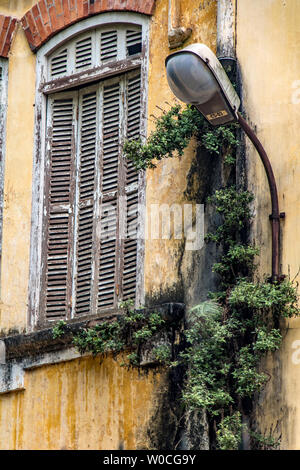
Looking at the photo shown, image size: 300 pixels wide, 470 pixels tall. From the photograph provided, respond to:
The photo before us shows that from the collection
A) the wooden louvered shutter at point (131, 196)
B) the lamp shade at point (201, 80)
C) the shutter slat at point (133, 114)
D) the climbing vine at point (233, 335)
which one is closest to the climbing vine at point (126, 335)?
the climbing vine at point (233, 335)

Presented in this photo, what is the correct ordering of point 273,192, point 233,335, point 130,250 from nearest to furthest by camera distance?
point 233,335 < point 273,192 < point 130,250

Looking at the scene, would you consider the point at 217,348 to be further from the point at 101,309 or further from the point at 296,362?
the point at 101,309

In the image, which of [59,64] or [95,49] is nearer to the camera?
[95,49]

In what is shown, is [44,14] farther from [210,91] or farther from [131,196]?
[210,91]

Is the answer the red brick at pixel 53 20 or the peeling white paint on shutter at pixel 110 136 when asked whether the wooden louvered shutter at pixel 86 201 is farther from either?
the red brick at pixel 53 20

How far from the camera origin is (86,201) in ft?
35.6

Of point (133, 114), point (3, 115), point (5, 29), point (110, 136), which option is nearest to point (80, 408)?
point (110, 136)

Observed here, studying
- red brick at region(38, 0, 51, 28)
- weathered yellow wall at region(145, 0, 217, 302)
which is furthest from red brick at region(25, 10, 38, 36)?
weathered yellow wall at region(145, 0, 217, 302)

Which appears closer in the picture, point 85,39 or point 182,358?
point 182,358

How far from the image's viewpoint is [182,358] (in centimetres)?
941

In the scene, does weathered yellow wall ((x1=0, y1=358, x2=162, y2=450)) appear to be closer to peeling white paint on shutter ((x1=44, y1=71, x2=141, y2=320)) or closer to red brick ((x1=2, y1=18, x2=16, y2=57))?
peeling white paint on shutter ((x1=44, y1=71, x2=141, y2=320))

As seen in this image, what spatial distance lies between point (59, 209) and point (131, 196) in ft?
2.49
